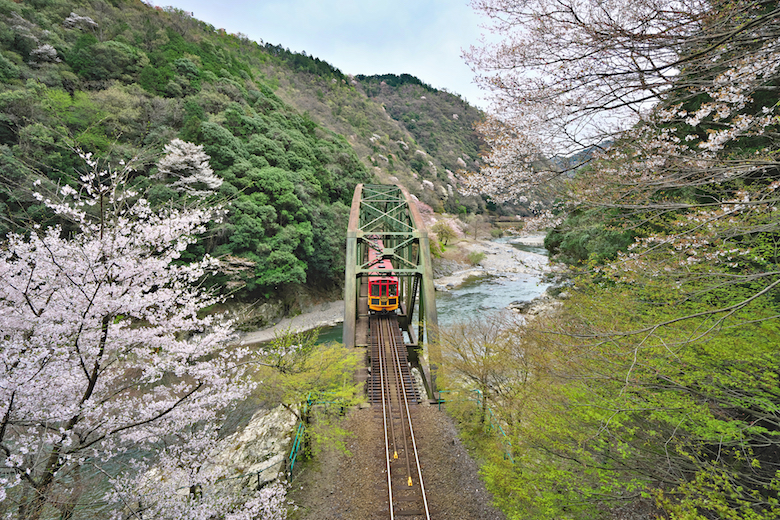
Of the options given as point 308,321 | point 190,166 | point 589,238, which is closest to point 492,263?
point 589,238

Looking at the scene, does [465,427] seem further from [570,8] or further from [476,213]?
[476,213]

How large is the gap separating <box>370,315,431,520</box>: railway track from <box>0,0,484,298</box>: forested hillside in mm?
7043

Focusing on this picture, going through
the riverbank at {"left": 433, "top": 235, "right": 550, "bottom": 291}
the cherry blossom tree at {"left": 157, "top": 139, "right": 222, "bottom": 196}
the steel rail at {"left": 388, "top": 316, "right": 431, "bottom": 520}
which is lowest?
the steel rail at {"left": 388, "top": 316, "right": 431, "bottom": 520}

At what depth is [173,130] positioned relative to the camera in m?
19.8

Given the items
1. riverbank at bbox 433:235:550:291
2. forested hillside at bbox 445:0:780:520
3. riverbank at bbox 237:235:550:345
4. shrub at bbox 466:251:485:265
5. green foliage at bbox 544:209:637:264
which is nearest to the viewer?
forested hillside at bbox 445:0:780:520

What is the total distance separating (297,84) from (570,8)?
69.1 meters

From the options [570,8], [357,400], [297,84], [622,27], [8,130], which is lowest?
[357,400]

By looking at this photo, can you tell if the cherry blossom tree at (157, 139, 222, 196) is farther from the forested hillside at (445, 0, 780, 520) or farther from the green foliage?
the green foliage

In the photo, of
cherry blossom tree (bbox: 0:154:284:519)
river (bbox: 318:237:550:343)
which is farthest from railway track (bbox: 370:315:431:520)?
river (bbox: 318:237:550:343)

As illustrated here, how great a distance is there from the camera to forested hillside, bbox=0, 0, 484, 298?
1534 cm

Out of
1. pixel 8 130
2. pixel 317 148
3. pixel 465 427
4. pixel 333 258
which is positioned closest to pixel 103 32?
pixel 8 130

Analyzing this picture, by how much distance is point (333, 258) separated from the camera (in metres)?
24.2

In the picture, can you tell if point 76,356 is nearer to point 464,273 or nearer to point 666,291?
point 666,291

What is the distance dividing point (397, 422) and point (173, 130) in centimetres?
2254
